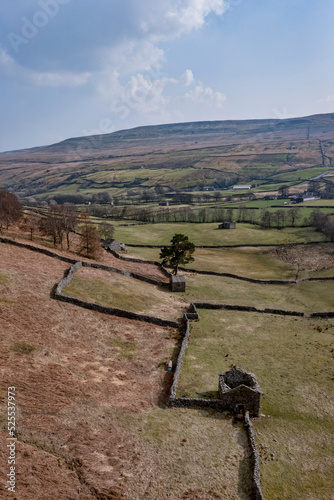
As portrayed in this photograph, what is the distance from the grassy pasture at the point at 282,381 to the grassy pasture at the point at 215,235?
61349mm

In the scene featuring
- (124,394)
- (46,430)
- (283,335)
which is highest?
(46,430)

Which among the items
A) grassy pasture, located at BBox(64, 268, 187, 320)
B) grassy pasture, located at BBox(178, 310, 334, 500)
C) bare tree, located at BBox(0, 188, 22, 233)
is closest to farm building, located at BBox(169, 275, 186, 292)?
grassy pasture, located at BBox(64, 268, 187, 320)

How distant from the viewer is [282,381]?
30.5m

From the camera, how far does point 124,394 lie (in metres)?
26.4

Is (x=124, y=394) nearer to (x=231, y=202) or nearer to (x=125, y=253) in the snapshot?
(x=125, y=253)

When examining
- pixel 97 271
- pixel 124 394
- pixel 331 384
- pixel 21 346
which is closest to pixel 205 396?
pixel 124 394

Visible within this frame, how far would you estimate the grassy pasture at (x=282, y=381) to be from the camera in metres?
20.6

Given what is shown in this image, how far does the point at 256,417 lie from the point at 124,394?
10889 millimetres

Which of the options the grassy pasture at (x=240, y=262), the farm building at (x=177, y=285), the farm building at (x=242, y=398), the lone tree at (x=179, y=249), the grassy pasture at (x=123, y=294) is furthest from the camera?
the grassy pasture at (x=240, y=262)

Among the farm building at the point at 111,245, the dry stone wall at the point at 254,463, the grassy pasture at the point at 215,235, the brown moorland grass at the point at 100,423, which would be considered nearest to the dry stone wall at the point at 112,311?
the brown moorland grass at the point at 100,423

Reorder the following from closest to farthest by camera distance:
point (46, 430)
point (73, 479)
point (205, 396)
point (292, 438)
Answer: point (73, 479)
point (46, 430)
point (292, 438)
point (205, 396)

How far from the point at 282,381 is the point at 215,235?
278 ft

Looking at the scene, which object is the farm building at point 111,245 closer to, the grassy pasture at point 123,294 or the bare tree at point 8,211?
the bare tree at point 8,211

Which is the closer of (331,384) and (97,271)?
(331,384)
